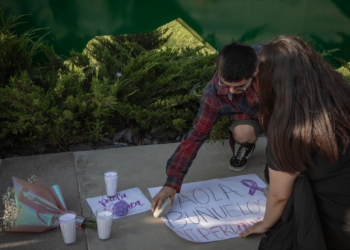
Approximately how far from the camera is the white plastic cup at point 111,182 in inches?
107

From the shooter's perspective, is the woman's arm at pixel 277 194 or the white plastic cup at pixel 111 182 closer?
the woman's arm at pixel 277 194

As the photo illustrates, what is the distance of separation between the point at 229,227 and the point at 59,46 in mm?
2563

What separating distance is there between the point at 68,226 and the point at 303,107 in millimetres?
1313

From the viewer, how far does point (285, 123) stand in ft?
5.87

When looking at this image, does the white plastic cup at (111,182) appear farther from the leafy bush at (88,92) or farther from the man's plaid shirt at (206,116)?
the leafy bush at (88,92)

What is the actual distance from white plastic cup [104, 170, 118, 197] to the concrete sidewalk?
0.14 m

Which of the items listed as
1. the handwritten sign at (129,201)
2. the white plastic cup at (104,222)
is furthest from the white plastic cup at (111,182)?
the white plastic cup at (104,222)

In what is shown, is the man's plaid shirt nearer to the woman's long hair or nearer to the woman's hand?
the woman's hand

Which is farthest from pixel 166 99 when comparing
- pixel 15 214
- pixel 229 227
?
pixel 15 214

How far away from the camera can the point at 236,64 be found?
2496 mm

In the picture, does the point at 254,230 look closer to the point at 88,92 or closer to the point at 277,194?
the point at 277,194

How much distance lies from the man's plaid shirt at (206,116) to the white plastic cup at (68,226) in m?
0.60

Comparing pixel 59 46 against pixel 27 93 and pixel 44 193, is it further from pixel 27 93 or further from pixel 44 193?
pixel 44 193

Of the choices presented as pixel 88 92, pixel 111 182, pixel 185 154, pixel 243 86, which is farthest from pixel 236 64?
pixel 88 92
